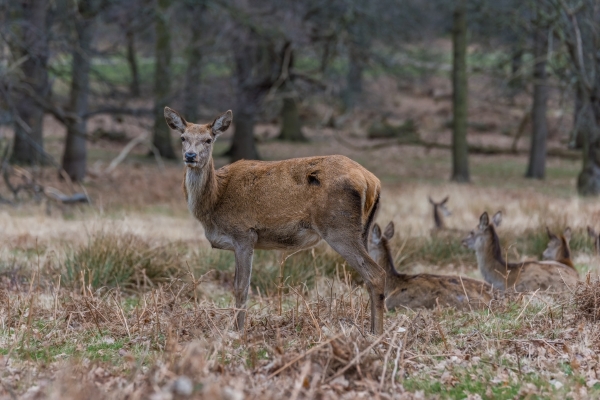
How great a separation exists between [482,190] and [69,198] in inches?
394

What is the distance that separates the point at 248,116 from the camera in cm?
2159

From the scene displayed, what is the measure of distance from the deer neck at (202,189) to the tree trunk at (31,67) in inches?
298

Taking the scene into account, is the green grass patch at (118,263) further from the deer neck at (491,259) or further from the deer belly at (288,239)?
the deer neck at (491,259)

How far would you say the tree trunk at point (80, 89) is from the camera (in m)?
17.3

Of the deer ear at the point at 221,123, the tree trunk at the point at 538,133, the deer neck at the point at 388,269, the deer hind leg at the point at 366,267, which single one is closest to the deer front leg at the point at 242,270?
the deer hind leg at the point at 366,267

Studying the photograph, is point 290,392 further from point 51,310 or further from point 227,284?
point 227,284

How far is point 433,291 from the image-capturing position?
28.2 ft

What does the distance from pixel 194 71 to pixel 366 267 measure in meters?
14.6

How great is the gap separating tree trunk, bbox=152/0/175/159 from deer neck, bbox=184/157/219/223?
33.7 ft

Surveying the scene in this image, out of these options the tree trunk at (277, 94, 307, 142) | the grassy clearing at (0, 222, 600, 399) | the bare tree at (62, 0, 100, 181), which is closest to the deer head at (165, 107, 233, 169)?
the grassy clearing at (0, 222, 600, 399)

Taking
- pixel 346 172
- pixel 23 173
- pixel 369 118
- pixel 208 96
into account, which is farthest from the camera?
pixel 369 118

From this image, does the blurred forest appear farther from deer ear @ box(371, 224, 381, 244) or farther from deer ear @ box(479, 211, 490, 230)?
deer ear @ box(479, 211, 490, 230)

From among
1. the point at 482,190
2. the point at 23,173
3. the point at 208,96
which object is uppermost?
the point at 208,96

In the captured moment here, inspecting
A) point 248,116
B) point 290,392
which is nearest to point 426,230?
point 290,392
